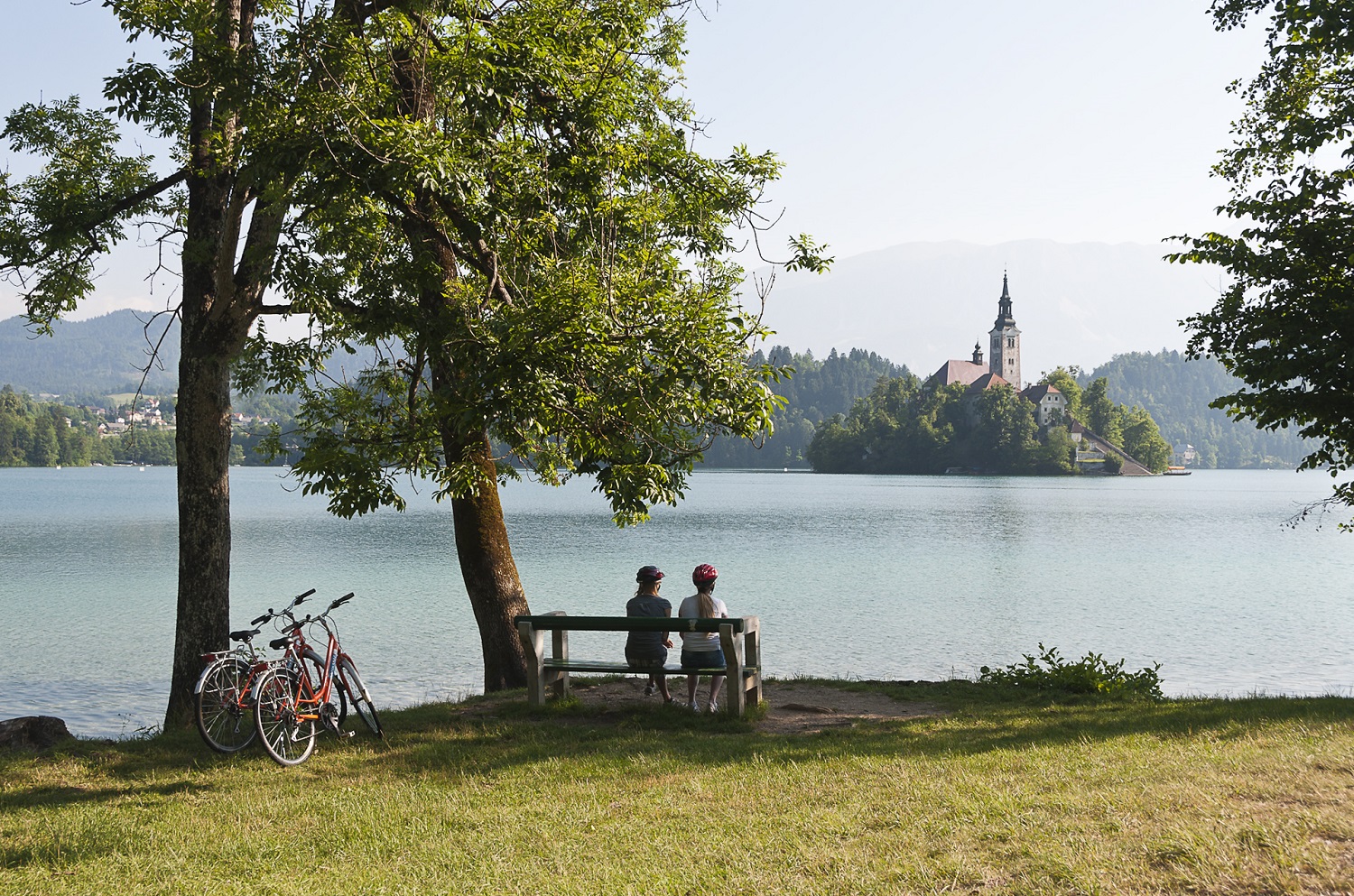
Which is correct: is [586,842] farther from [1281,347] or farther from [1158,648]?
[1158,648]

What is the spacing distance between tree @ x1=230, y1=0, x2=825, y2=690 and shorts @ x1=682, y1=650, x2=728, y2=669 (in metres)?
1.38

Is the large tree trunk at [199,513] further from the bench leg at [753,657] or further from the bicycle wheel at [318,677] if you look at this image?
the bench leg at [753,657]

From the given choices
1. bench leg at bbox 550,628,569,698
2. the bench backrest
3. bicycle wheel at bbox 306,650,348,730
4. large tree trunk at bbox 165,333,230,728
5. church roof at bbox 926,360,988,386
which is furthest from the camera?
church roof at bbox 926,360,988,386

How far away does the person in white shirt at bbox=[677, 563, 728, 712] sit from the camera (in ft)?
32.3

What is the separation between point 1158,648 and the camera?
21.2 meters

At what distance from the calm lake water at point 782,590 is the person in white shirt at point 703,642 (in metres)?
7.32

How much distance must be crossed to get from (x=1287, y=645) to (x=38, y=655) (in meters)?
23.6

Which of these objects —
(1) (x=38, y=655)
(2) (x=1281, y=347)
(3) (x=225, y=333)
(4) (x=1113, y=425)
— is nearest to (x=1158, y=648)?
(2) (x=1281, y=347)

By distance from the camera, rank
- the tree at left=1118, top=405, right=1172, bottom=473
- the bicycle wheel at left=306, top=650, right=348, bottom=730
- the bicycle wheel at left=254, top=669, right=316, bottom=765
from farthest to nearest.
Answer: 1. the tree at left=1118, top=405, right=1172, bottom=473
2. the bicycle wheel at left=306, top=650, right=348, bottom=730
3. the bicycle wheel at left=254, top=669, right=316, bottom=765

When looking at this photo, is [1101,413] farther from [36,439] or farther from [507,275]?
[36,439]

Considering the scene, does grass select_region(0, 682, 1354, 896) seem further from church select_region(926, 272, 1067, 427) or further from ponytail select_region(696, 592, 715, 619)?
church select_region(926, 272, 1067, 427)

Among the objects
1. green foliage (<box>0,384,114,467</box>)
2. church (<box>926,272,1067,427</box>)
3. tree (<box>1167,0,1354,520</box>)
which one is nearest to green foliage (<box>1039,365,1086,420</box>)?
church (<box>926,272,1067,427</box>)

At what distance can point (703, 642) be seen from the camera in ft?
32.3

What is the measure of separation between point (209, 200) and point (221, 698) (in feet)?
16.3
